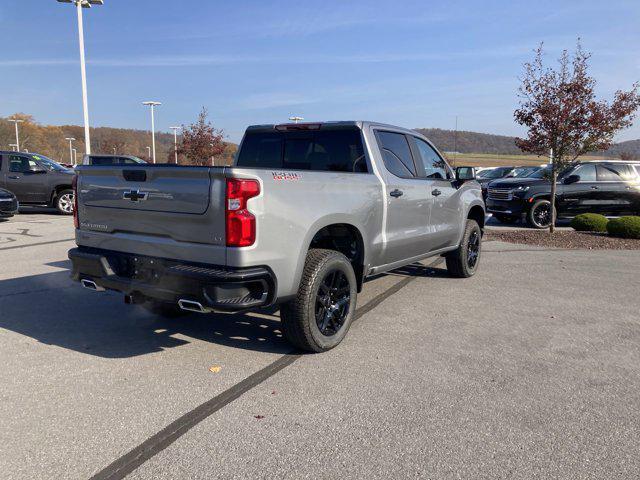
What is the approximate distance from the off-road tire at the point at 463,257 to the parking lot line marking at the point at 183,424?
3624 millimetres

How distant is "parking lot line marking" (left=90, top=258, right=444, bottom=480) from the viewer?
2.60 metres

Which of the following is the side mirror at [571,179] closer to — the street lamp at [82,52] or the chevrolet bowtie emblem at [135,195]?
the chevrolet bowtie emblem at [135,195]

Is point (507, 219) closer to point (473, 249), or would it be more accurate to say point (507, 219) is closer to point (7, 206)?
point (473, 249)

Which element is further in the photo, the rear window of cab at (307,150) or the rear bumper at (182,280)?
the rear window of cab at (307,150)

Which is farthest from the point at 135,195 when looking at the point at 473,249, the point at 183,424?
the point at 473,249

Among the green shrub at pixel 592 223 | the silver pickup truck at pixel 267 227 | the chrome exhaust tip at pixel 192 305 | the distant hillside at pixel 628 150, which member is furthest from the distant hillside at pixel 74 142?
the chrome exhaust tip at pixel 192 305

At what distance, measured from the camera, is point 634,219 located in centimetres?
1167

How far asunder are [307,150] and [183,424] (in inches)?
125

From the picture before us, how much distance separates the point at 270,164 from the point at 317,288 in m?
2.08

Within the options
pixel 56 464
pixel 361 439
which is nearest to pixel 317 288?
pixel 361 439

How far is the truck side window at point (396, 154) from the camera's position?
532cm

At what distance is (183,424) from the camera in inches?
120

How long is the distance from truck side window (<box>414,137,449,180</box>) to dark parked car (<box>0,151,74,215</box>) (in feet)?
38.5

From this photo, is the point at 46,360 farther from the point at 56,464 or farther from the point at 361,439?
the point at 361,439
